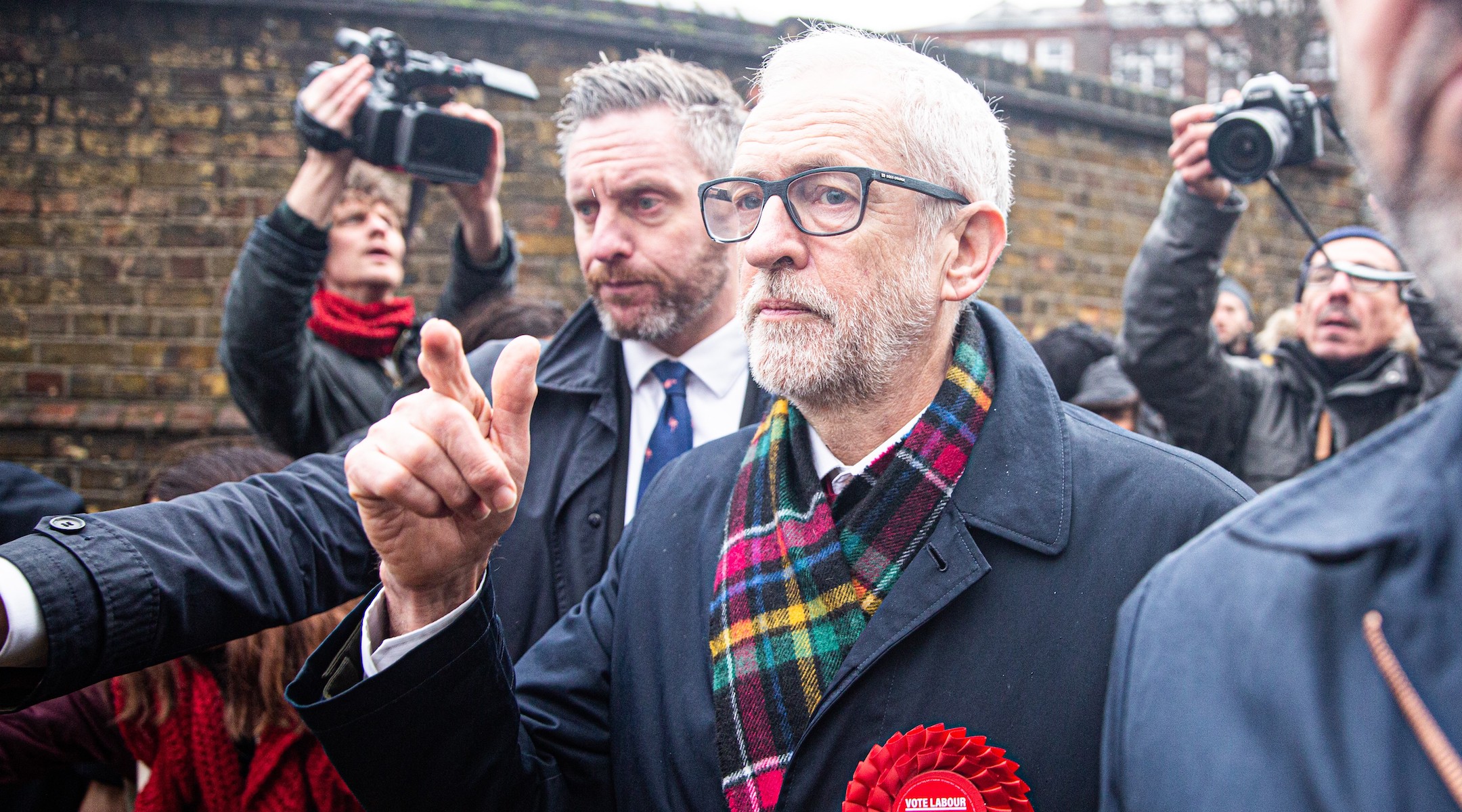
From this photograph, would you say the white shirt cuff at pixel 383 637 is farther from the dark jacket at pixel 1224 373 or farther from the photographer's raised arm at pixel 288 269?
the dark jacket at pixel 1224 373

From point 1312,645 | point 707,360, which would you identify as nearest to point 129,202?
point 707,360

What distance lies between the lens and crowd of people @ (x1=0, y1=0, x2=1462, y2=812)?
85 cm

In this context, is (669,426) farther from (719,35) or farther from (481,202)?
(719,35)

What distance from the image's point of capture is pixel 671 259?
257 cm

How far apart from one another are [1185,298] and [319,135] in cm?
255

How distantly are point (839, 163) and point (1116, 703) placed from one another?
1044 millimetres

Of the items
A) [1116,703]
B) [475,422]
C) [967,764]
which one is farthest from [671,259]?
[1116,703]

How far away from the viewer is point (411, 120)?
2.92m

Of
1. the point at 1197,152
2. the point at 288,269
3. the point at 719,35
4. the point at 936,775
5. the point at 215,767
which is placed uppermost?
the point at 719,35

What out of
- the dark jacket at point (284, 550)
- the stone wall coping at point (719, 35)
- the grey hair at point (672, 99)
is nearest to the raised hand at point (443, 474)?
the dark jacket at point (284, 550)

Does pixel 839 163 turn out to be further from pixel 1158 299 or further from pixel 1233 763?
pixel 1158 299

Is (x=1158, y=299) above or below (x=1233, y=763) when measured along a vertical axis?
above

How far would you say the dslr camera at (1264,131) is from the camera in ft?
8.98

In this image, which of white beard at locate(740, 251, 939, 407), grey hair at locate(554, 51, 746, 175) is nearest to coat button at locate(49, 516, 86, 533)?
white beard at locate(740, 251, 939, 407)
